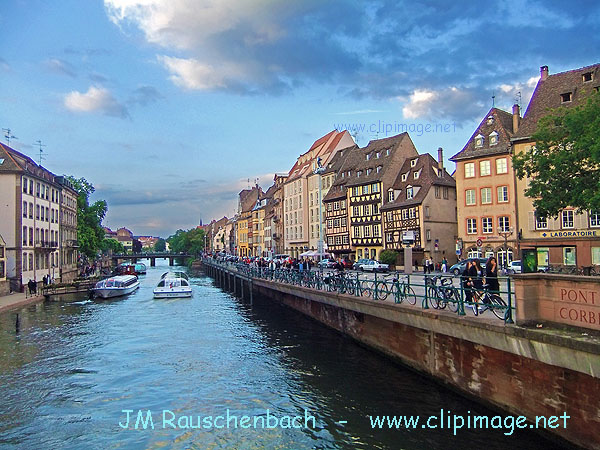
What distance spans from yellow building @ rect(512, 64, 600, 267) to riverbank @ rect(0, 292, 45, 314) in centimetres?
3796

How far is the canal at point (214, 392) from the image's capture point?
40.6ft

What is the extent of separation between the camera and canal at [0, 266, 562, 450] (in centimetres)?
1238

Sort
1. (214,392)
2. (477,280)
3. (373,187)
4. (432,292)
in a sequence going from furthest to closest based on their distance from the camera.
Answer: (373,187)
(214,392)
(432,292)
(477,280)

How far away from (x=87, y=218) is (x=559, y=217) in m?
68.3

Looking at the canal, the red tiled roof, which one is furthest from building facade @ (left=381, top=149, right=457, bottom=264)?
the canal

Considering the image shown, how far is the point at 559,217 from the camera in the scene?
40.1 meters

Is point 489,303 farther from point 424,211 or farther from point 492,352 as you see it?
point 424,211

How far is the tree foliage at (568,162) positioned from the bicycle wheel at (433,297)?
38.2 ft

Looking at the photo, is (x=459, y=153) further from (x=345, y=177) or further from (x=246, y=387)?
(x=246, y=387)

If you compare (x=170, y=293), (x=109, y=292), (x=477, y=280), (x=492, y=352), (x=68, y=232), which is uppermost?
(x=68, y=232)

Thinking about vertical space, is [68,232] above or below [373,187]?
below

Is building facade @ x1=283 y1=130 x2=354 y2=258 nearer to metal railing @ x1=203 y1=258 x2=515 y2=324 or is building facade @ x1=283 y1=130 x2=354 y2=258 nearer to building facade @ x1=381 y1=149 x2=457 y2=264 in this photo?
building facade @ x1=381 y1=149 x2=457 y2=264

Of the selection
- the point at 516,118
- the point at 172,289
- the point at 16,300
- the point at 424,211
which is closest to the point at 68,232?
the point at 172,289

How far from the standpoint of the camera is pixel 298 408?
14656mm
